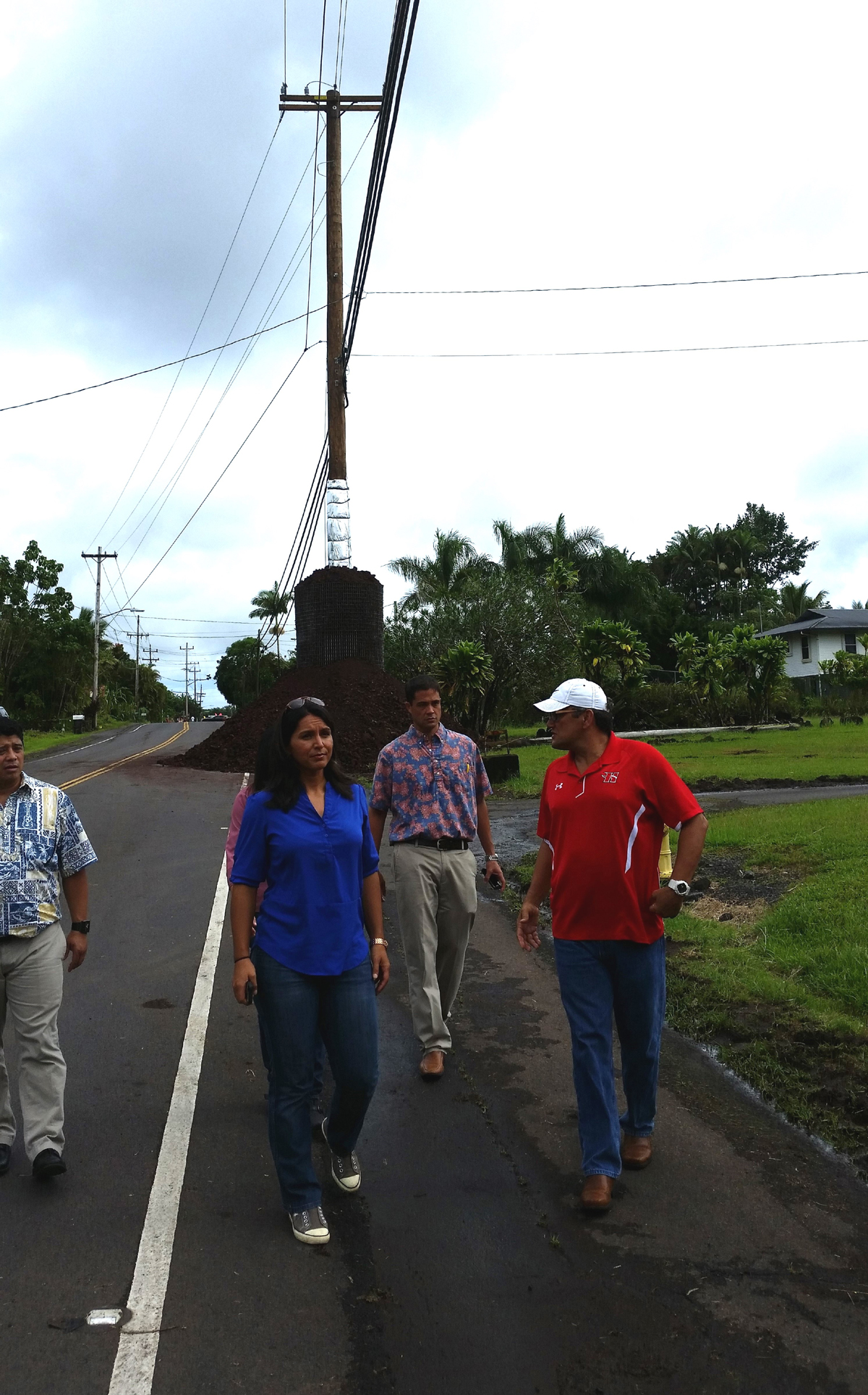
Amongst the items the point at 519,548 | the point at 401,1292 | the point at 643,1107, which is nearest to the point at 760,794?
the point at 643,1107

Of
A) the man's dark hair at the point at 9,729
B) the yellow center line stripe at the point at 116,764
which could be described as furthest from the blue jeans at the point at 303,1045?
the yellow center line stripe at the point at 116,764

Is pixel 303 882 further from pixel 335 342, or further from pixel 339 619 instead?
pixel 339 619

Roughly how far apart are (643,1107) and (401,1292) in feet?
4.49

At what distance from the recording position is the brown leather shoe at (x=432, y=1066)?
543cm

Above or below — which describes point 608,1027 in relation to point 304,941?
below

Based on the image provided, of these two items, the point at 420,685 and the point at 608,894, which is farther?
the point at 420,685

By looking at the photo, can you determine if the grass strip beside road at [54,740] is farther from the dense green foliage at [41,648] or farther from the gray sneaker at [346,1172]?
the gray sneaker at [346,1172]

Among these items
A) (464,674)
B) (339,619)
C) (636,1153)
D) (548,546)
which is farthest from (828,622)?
(636,1153)

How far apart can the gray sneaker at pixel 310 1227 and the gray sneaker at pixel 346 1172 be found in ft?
1.02

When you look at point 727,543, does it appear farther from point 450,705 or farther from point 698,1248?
point 698,1248

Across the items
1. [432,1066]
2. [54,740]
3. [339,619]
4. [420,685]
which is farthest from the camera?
[54,740]

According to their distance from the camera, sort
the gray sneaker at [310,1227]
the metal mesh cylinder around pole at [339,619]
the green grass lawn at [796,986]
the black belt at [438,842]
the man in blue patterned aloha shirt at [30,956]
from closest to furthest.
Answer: the gray sneaker at [310,1227], the man in blue patterned aloha shirt at [30,956], the green grass lawn at [796,986], the black belt at [438,842], the metal mesh cylinder around pole at [339,619]

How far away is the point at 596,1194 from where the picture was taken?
4004 millimetres

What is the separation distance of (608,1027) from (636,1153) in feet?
1.96
